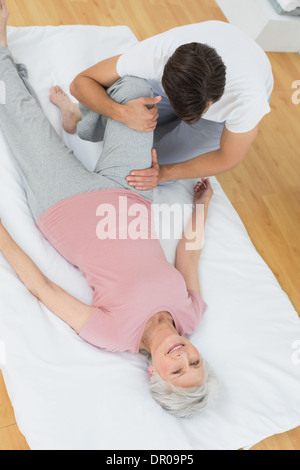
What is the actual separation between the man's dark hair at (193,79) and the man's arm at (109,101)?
23 centimetres

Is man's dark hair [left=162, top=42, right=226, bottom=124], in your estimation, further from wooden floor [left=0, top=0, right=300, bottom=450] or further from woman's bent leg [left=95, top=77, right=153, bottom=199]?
wooden floor [left=0, top=0, right=300, bottom=450]

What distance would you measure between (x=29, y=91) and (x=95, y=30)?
0.63m

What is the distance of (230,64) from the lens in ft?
4.40

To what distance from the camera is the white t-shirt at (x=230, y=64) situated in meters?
1.34

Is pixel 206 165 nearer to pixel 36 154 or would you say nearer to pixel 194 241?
pixel 194 241

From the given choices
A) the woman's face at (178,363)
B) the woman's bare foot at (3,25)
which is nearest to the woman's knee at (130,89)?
the woman's bare foot at (3,25)

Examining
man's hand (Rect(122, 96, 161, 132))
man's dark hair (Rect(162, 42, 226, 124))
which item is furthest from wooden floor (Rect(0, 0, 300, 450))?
man's dark hair (Rect(162, 42, 226, 124))

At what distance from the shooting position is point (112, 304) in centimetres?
131

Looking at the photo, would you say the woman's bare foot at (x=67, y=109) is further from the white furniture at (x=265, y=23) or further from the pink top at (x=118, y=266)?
the white furniture at (x=265, y=23)

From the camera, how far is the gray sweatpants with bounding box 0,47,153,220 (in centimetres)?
144

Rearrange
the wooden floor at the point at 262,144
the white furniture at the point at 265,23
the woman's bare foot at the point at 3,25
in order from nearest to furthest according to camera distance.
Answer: the woman's bare foot at the point at 3,25 < the wooden floor at the point at 262,144 < the white furniture at the point at 265,23

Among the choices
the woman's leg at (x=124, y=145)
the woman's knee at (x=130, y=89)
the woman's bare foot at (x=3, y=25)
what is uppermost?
the woman's bare foot at (x=3, y=25)
